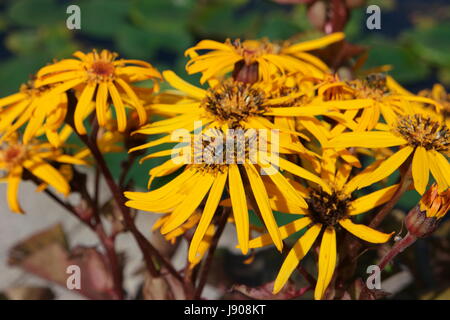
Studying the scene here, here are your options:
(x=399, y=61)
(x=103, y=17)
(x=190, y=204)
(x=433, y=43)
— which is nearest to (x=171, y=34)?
(x=103, y=17)

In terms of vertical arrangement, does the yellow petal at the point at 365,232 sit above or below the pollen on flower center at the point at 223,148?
below

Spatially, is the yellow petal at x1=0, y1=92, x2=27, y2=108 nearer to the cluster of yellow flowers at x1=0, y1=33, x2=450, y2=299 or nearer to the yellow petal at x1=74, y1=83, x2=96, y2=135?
the cluster of yellow flowers at x1=0, y1=33, x2=450, y2=299

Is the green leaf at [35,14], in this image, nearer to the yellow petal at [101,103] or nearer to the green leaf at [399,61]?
the green leaf at [399,61]

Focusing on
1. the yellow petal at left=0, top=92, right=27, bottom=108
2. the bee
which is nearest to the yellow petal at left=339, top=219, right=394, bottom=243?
the bee

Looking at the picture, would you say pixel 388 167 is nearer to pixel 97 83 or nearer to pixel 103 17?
pixel 97 83

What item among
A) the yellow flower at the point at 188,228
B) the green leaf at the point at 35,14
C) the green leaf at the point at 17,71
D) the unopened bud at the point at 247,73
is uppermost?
the green leaf at the point at 35,14

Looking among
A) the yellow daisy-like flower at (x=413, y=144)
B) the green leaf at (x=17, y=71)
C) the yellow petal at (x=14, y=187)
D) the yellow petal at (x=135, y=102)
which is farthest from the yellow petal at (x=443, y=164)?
the green leaf at (x=17, y=71)
